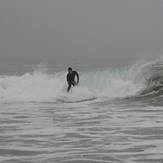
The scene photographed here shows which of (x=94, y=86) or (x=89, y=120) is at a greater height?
(x=94, y=86)

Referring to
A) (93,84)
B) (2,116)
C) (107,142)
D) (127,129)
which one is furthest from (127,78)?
(107,142)

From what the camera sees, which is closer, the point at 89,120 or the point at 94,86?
the point at 89,120

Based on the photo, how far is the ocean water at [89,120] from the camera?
798 centimetres

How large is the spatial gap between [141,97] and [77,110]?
4.63 meters

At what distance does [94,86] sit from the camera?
22.0 meters

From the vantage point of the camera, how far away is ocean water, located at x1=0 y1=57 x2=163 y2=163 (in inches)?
314

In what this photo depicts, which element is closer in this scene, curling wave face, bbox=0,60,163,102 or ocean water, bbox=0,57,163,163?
ocean water, bbox=0,57,163,163

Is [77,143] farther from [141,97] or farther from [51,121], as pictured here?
[141,97]

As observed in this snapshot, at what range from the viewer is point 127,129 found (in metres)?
10.4

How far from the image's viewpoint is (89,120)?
39.7 ft

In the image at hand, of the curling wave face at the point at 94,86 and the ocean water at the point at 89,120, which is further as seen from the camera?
the curling wave face at the point at 94,86

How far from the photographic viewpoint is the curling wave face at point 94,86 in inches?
762

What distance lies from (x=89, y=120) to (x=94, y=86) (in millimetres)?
9950

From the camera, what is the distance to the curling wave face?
19.3 metres
